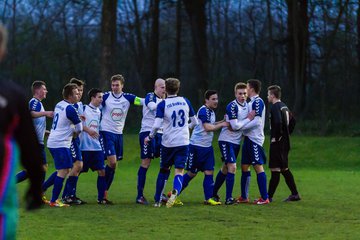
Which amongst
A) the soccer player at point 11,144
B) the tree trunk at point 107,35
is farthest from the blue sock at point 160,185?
the tree trunk at point 107,35

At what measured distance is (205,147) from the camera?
1255 centimetres

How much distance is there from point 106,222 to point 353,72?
25.3 meters

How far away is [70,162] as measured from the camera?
11742mm

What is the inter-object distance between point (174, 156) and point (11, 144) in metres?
7.90

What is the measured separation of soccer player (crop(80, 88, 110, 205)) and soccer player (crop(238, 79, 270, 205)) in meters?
2.12

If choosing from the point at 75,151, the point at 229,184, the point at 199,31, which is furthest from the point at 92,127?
the point at 199,31

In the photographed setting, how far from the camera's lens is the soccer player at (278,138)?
41.3ft

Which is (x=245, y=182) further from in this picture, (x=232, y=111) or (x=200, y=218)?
(x=200, y=218)

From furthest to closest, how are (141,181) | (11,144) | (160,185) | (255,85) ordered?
(141,181) → (255,85) → (160,185) → (11,144)

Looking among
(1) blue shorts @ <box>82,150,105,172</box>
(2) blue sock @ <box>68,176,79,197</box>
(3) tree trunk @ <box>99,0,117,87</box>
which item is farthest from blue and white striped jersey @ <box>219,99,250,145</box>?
(3) tree trunk @ <box>99,0,117,87</box>

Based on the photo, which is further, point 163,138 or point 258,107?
point 258,107

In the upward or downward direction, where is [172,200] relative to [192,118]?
downward

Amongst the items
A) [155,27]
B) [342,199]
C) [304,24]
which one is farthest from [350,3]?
[342,199]

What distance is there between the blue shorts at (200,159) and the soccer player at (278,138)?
94 cm
